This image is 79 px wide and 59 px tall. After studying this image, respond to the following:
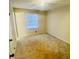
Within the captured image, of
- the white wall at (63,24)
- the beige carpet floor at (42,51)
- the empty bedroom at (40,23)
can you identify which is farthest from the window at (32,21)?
the beige carpet floor at (42,51)

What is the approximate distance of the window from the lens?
720cm

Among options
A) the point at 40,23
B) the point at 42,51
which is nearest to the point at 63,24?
the point at 42,51

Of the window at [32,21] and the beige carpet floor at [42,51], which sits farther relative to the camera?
the window at [32,21]

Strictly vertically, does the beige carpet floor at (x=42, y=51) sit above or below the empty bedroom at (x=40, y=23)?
below

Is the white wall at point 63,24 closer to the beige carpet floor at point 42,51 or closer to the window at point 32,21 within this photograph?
the beige carpet floor at point 42,51

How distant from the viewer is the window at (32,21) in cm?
720

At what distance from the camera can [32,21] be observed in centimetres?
747

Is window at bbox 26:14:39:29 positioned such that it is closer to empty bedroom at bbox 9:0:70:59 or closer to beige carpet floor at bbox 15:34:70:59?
empty bedroom at bbox 9:0:70:59

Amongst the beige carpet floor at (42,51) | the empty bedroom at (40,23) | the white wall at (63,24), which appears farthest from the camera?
the empty bedroom at (40,23)
